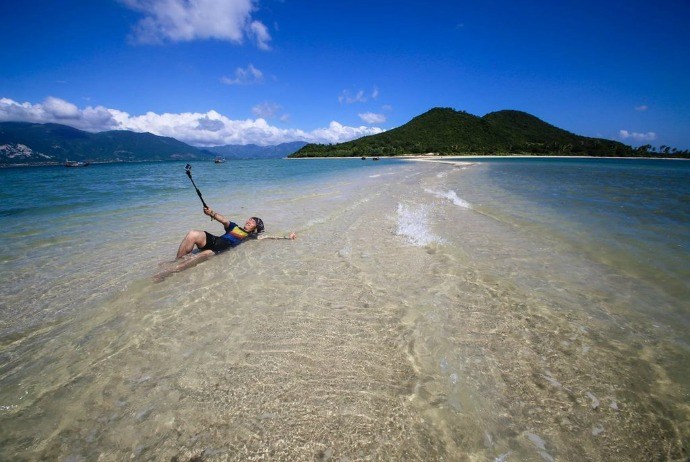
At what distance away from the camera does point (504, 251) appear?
7.79 m

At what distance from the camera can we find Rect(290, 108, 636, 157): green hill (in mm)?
138125

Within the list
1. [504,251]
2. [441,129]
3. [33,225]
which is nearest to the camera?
[504,251]

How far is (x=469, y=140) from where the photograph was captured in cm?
15500

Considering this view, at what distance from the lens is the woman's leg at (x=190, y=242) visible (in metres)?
7.83

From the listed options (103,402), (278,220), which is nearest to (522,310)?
(103,402)

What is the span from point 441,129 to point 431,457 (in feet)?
615

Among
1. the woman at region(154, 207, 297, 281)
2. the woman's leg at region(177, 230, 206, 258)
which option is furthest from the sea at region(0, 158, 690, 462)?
the woman's leg at region(177, 230, 206, 258)

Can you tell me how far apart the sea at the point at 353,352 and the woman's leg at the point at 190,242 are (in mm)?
381

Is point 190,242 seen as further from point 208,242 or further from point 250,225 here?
point 250,225

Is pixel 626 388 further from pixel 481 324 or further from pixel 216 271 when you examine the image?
pixel 216 271

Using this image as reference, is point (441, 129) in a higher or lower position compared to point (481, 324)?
higher


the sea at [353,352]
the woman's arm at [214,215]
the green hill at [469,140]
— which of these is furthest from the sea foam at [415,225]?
the green hill at [469,140]

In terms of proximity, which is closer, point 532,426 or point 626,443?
point 626,443

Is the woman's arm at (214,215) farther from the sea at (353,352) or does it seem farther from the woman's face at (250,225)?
the sea at (353,352)
